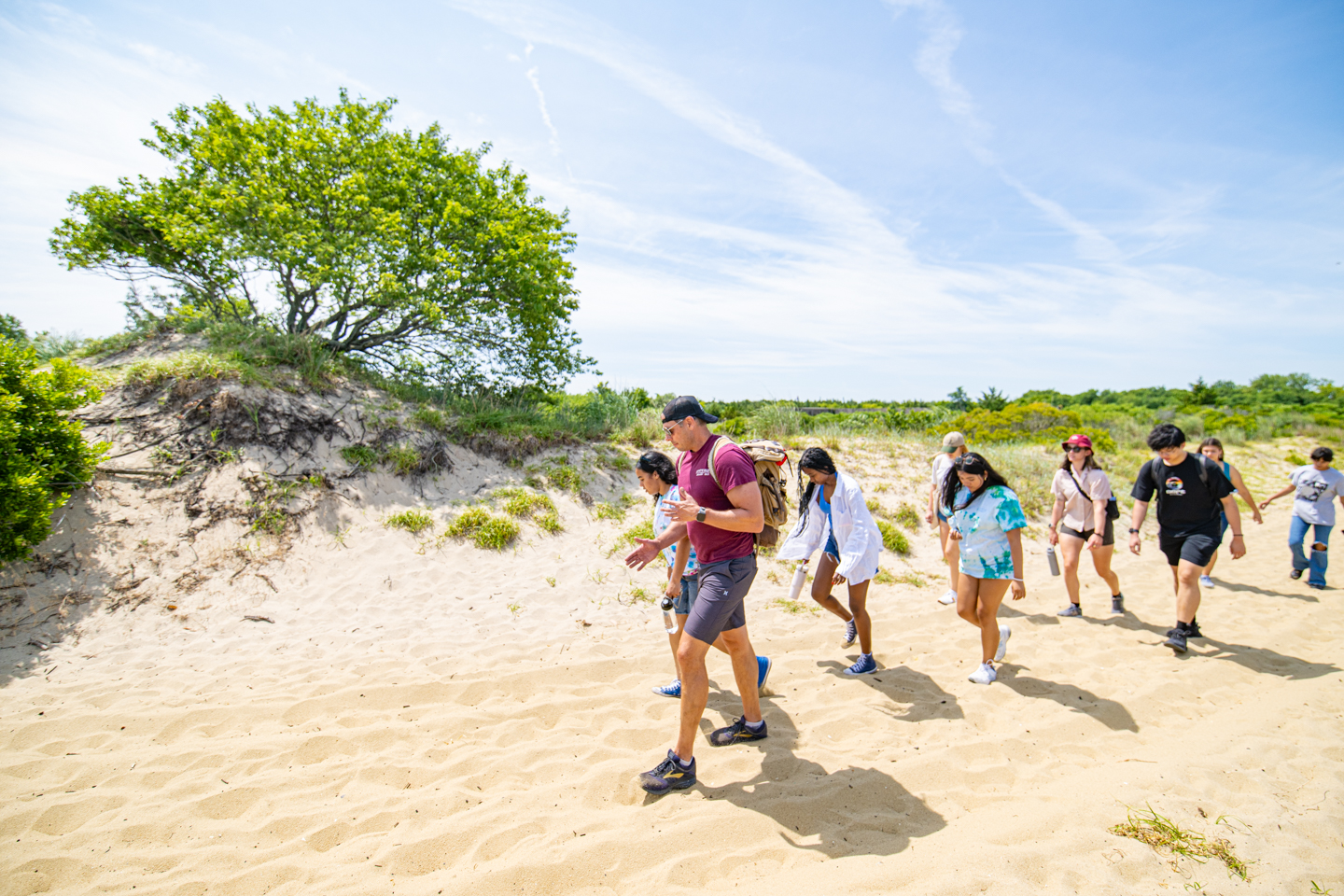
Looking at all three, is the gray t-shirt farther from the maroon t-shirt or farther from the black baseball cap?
the black baseball cap

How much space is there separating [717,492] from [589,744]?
219cm

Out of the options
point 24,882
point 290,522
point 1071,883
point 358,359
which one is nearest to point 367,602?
point 290,522

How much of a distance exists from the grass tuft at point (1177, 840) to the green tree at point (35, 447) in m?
9.99

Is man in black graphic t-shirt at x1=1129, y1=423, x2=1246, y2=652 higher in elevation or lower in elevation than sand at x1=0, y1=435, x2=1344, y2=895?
higher

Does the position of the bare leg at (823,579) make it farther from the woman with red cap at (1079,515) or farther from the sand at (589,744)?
the woman with red cap at (1079,515)

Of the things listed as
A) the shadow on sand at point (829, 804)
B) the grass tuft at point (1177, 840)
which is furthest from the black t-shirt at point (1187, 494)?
the shadow on sand at point (829, 804)

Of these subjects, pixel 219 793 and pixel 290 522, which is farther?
pixel 290 522

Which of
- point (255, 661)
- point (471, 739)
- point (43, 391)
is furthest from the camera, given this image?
point (43, 391)

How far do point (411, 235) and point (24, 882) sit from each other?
10546 millimetres

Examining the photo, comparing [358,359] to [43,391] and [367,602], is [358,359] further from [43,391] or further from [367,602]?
[367,602]

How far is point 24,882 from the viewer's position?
2889 millimetres

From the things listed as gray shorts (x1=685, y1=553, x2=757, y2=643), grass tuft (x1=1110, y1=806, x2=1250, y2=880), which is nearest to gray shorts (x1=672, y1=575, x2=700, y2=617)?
gray shorts (x1=685, y1=553, x2=757, y2=643)

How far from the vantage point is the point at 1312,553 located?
27.2 feet

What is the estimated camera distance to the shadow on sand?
3174 millimetres
